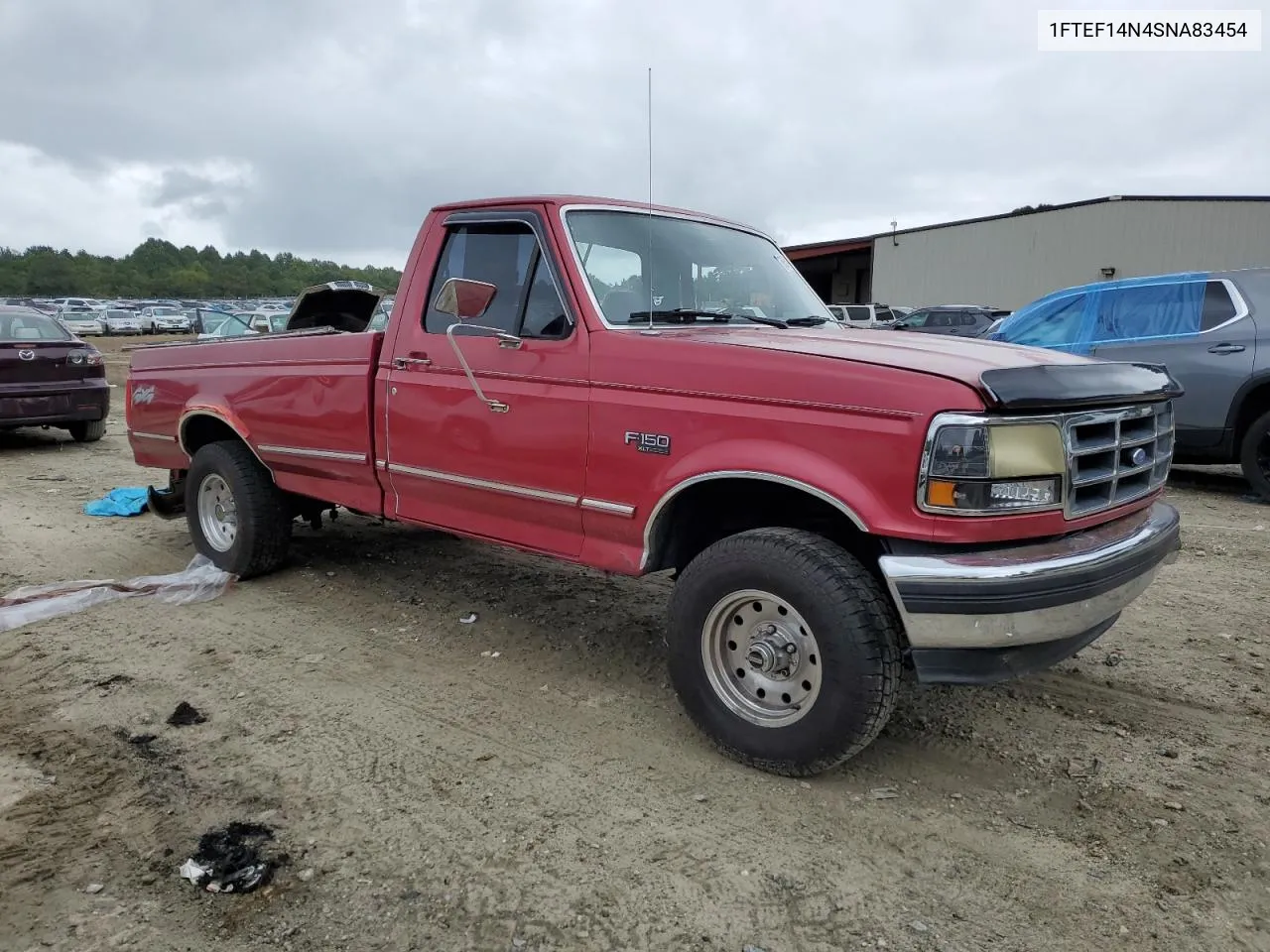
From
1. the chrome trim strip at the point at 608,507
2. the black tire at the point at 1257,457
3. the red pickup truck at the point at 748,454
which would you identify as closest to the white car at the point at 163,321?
the red pickup truck at the point at 748,454

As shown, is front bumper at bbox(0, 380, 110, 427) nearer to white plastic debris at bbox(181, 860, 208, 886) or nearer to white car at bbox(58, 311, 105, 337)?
white plastic debris at bbox(181, 860, 208, 886)

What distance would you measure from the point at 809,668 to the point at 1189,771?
4.73 feet

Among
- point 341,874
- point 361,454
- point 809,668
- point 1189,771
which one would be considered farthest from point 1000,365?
point 361,454

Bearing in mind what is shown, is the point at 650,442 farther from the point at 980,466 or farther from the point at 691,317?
the point at 980,466

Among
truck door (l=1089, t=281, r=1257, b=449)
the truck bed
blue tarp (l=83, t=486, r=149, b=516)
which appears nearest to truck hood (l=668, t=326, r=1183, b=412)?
the truck bed

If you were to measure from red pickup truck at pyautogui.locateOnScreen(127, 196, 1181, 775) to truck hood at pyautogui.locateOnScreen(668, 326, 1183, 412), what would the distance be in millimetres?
15

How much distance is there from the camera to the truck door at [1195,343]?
7.16 meters

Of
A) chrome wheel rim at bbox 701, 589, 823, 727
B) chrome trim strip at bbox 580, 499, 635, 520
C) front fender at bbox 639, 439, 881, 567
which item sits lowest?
chrome wheel rim at bbox 701, 589, 823, 727

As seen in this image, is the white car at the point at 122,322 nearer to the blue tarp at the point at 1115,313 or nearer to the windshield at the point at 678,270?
the blue tarp at the point at 1115,313

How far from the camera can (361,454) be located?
438cm

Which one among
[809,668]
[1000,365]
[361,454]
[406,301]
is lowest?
[809,668]

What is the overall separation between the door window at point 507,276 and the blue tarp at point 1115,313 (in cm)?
640

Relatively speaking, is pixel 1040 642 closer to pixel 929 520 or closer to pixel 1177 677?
pixel 929 520

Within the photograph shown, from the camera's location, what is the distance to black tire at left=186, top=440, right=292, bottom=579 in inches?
200
